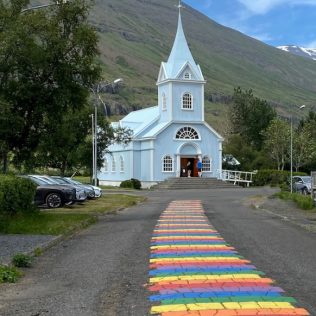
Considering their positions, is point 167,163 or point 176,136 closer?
point 167,163

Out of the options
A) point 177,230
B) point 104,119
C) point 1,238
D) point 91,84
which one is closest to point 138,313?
point 1,238

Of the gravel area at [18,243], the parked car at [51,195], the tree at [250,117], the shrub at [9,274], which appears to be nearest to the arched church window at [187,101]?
the tree at [250,117]

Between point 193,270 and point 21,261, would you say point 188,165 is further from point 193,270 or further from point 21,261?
point 193,270

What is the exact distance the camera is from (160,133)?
57406 millimetres

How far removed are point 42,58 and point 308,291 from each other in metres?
13.7

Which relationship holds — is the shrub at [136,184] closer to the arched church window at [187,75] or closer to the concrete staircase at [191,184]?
the concrete staircase at [191,184]

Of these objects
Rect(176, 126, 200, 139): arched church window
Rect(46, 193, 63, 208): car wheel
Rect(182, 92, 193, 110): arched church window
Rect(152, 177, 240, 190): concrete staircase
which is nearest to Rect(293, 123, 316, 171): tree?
Rect(176, 126, 200, 139): arched church window

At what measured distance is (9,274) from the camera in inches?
375

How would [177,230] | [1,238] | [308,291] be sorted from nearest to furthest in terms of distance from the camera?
[308,291]
[1,238]
[177,230]

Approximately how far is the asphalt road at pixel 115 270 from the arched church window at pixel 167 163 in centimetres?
3980

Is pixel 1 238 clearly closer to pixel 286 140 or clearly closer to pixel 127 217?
pixel 127 217

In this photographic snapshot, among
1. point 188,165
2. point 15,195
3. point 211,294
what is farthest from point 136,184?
point 211,294

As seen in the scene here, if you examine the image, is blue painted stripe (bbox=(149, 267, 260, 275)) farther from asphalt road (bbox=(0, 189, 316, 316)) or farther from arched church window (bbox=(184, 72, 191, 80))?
arched church window (bbox=(184, 72, 191, 80))

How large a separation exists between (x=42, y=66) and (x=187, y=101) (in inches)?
1607
